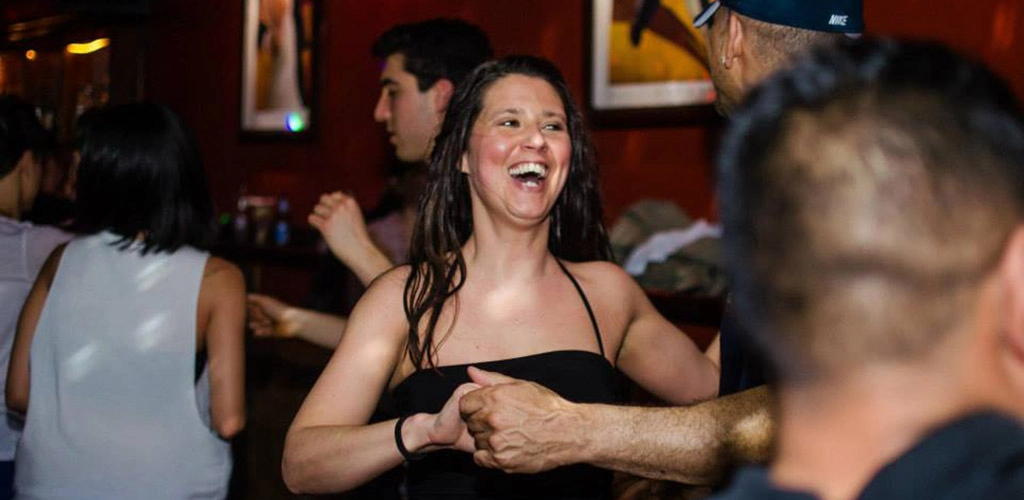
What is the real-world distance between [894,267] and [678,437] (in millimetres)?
1125

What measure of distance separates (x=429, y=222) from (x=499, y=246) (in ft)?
0.51

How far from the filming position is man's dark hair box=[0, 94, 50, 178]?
312 centimetres

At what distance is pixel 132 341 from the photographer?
94.7 inches

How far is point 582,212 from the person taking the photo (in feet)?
7.33

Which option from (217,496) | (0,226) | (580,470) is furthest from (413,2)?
(580,470)

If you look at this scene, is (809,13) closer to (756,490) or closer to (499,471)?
(499,471)

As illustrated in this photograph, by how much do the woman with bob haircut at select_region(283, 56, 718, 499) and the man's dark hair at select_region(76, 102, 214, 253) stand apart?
66 centimetres

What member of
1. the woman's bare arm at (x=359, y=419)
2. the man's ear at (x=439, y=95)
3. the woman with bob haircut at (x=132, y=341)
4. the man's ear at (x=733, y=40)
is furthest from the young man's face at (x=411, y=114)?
the man's ear at (x=733, y=40)

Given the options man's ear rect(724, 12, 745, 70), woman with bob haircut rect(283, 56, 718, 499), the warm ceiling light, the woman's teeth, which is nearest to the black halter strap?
woman with bob haircut rect(283, 56, 718, 499)

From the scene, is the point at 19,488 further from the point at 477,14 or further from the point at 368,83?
the point at 368,83

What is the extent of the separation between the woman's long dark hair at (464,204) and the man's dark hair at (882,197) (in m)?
1.31

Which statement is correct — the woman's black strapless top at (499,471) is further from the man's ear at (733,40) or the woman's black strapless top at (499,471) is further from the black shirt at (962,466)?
the black shirt at (962,466)

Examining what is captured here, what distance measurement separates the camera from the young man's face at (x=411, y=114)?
293 cm

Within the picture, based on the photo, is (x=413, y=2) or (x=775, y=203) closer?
(x=775, y=203)
